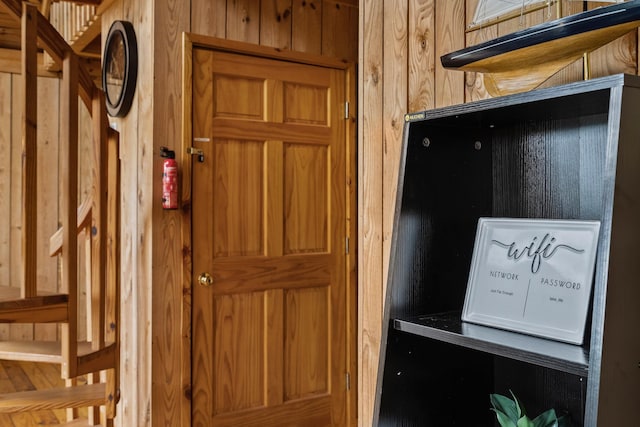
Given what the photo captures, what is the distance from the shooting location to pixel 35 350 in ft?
8.52

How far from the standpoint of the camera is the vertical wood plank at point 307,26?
3.29 meters

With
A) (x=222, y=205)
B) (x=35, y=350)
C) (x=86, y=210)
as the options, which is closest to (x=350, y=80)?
(x=222, y=205)

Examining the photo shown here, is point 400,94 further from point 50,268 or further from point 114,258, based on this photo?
point 50,268

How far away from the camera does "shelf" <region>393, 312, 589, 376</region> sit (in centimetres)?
92

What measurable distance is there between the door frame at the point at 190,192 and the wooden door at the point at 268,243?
34 millimetres

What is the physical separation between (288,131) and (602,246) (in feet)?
8.37

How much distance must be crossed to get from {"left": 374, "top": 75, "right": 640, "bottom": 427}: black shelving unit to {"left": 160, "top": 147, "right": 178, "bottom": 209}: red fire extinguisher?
1.79 metres

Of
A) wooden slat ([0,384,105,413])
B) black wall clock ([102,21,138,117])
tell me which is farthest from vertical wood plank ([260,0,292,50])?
wooden slat ([0,384,105,413])

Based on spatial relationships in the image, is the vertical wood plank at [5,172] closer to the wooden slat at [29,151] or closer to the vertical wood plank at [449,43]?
the wooden slat at [29,151]

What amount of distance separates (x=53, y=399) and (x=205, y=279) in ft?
2.82

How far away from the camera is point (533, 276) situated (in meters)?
1.12

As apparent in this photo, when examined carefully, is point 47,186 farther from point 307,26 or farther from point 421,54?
point 421,54


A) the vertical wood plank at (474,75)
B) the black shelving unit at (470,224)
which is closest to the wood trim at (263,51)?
the vertical wood plank at (474,75)

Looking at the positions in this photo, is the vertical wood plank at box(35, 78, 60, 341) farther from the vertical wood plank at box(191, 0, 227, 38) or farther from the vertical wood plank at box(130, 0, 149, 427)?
the vertical wood plank at box(191, 0, 227, 38)
